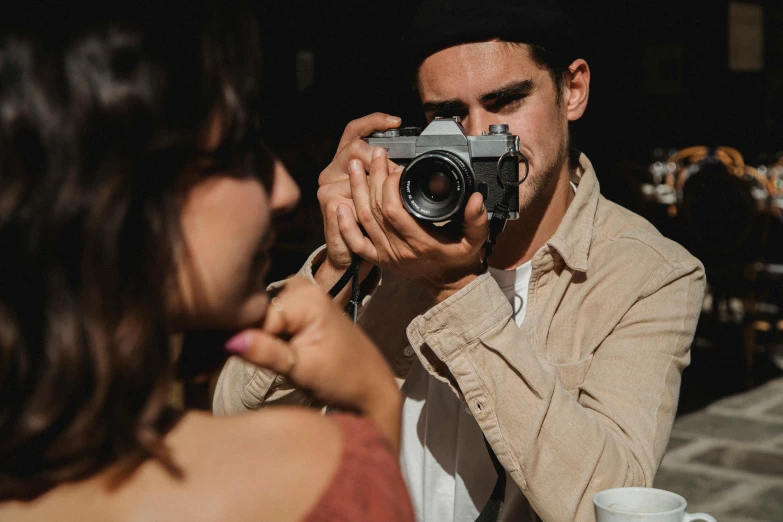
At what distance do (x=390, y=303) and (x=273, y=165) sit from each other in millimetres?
1040

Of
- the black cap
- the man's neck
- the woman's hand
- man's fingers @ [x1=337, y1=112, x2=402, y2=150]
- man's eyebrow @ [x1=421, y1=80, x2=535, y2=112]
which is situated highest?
the black cap

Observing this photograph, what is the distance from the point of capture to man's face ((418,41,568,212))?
1.72m

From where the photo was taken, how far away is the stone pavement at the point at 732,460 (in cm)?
319

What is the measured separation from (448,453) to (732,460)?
7.73 feet

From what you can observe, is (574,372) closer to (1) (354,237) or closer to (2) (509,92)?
(1) (354,237)

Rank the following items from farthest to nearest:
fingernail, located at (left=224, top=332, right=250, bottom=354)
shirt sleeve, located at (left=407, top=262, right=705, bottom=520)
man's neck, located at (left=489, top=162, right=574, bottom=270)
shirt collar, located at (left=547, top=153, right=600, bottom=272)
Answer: man's neck, located at (left=489, top=162, right=574, bottom=270)
shirt collar, located at (left=547, top=153, right=600, bottom=272)
shirt sleeve, located at (left=407, top=262, right=705, bottom=520)
fingernail, located at (left=224, top=332, right=250, bottom=354)

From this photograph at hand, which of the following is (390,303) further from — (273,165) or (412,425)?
(273,165)

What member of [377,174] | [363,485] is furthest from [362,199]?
[363,485]

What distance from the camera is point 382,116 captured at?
1648 millimetres

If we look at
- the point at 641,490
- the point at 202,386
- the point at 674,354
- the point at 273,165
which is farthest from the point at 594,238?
the point at 202,386

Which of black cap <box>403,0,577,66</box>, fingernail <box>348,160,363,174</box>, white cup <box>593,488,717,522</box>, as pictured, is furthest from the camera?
black cap <box>403,0,577,66</box>

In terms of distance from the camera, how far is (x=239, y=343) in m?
0.72

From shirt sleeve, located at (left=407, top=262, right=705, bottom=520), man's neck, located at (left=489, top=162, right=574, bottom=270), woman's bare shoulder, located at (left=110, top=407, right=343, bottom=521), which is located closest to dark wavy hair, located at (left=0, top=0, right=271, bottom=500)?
woman's bare shoulder, located at (left=110, top=407, right=343, bottom=521)

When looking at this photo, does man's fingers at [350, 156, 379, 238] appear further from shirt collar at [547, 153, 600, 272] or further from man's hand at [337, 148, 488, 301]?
shirt collar at [547, 153, 600, 272]
